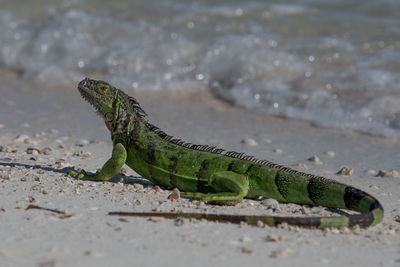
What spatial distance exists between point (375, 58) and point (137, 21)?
629 cm

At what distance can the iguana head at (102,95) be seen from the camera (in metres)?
6.70

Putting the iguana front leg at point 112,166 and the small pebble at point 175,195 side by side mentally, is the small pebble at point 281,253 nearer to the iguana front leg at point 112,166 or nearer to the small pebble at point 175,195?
the small pebble at point 175,195

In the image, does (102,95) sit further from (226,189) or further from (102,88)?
(226,189)

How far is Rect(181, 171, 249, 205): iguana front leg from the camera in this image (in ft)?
19.5

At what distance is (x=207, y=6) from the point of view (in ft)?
55.4

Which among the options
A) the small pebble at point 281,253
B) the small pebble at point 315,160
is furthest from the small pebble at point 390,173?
the small pebble at point 281,253

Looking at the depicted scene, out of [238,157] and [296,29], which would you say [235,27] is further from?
[238,157]

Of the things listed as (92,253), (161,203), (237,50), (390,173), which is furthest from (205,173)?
(237,50)

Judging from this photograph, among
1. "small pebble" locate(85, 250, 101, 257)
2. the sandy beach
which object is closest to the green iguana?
the sandy beach

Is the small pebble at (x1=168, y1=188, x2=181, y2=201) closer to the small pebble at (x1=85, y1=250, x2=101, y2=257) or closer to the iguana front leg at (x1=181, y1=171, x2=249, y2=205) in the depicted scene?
the iguana front leg at (x1=181, y1=171, x2=249, y2=205)

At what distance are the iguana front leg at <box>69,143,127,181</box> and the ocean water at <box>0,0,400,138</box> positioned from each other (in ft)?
16.4

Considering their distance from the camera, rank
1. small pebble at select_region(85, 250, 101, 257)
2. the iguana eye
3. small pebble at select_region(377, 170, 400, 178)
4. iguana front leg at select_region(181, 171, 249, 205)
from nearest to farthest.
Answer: small pebble at select_region(85, 250, 101, 257)
iguana front leg at select_region(181, 171, 249, 205)
the iguana eye
small pebble at select_region(377, 170, 400, 178)

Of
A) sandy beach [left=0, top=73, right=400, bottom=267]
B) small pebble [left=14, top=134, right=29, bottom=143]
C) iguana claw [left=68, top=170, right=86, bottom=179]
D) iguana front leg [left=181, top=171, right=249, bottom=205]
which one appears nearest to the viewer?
sandy beach [left=0, top=73, right=400, bottom=267]

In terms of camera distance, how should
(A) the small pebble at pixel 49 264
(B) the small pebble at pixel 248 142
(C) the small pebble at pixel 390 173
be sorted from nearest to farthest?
1. (A) the small pebble at pixel 49 264
2. (C) the small pebble at pixel 390 173
3. (B) the small pebble at pixel 248 142
